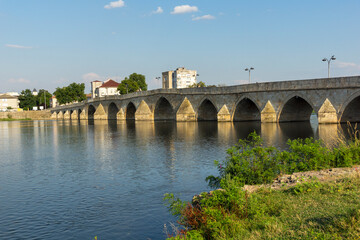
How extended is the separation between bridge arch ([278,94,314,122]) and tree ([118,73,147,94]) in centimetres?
6540

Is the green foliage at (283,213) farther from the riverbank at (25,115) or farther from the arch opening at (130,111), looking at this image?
the riverbank at (25,115)

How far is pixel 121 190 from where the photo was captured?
13750 mm

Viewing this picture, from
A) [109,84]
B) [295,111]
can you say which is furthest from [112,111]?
[109,84]

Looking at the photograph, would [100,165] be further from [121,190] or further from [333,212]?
[333,212]

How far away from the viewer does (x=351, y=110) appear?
41094 mm

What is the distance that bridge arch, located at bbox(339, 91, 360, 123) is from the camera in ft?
130

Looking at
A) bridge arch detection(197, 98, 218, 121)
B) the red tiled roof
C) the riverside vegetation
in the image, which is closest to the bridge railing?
bridge arch detection(197, 98, 218, 121)

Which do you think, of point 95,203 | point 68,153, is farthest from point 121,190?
point 68,153

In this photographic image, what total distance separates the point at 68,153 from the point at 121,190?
12.9 metres

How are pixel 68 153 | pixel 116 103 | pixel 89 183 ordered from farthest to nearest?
pixel 116 103 → pixel 68 153 → pixel 89 183

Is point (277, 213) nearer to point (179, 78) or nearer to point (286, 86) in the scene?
point (286, 86)

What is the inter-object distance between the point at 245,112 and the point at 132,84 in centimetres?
6501

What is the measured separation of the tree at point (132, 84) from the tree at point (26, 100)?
61.5 m

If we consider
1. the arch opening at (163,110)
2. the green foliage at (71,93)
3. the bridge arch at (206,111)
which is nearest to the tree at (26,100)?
the green foliage at (71,93)
